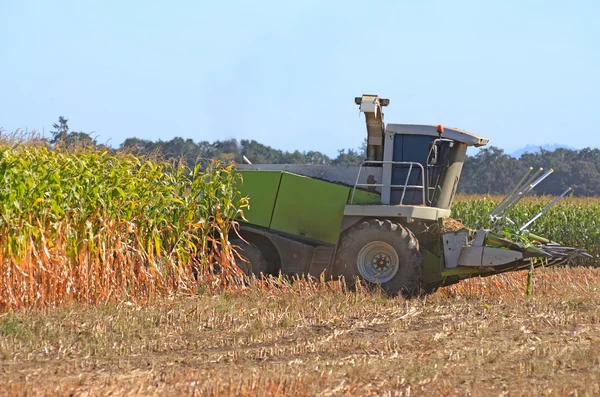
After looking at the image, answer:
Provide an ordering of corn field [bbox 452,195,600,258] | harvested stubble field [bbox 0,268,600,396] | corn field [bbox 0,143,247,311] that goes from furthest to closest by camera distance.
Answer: corn field [bbox 452,195,600,258]
corn field [bbox 0,143,247,311]
harvested stubble field [bbox 0,268,600,396]

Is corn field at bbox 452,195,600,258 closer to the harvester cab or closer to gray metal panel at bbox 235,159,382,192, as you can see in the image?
the harvester cab

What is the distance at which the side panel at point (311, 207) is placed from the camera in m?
11.2

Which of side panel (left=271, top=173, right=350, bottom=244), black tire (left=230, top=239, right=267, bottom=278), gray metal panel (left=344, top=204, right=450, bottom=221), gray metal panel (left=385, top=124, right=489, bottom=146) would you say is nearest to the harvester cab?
gray metal panel (left=385, top=124, right=489, bottom=146)

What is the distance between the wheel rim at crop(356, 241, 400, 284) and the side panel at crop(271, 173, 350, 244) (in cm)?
47

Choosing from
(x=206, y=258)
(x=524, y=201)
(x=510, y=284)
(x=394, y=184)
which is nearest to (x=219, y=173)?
(x=206, y=258)

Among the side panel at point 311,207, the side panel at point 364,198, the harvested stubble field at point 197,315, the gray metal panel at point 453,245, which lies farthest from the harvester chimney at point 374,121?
the harvested stubble field at point 197,315

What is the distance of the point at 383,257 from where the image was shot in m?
11.0

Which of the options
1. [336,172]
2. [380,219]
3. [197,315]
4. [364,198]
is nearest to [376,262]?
[380,219]

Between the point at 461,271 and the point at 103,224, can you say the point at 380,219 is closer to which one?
the point at 461,271

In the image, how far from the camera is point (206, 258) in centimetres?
1073

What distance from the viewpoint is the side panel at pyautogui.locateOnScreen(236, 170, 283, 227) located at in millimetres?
11430

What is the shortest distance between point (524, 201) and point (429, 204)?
11842 millimetres

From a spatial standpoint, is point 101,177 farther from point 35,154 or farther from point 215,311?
point 215,311

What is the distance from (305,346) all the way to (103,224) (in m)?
3.35
